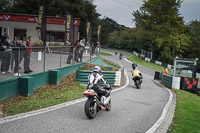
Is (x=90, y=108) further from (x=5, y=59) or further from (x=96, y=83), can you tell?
(x=5, y=59)

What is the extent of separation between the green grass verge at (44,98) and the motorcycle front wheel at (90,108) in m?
2.09

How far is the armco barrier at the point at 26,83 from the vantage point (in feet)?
27.7

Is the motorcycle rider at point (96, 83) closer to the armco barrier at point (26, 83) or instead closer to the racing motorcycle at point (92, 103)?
the racing motorcycle at point (92, 103)

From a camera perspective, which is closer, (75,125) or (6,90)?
(75,125)

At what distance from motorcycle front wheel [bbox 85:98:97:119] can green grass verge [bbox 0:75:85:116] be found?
82.3 inches

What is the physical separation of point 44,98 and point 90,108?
297 cm

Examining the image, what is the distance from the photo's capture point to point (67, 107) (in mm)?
8883

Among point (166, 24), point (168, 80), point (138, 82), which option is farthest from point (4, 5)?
point (138, 82)

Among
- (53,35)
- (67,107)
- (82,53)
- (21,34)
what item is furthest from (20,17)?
(67,107)

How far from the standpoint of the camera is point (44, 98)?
9672mm

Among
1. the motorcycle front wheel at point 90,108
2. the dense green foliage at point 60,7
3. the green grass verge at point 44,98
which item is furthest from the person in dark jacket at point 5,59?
the dense green foliage at point 60,7

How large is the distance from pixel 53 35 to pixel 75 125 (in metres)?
30.5

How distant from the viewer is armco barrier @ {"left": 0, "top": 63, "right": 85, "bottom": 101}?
8453mm

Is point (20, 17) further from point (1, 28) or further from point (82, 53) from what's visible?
point (82, 53)
